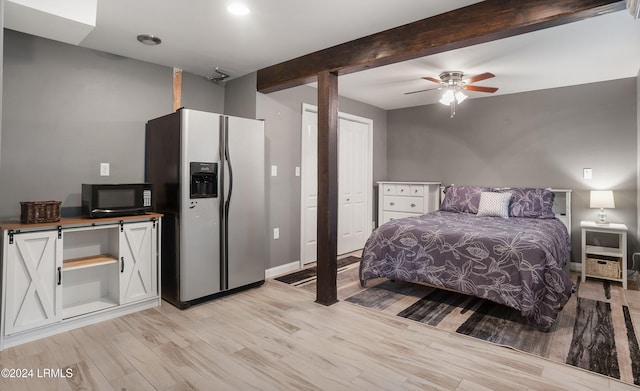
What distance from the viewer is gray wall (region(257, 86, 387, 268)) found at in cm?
392

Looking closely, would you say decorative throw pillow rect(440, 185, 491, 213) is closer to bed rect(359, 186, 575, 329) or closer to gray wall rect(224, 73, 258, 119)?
bed rect(359, 186, 575, 329)

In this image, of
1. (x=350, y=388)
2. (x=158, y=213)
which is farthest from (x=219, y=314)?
(x=350, y=388)

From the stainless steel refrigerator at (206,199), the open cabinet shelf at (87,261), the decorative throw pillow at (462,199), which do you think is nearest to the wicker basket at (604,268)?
the decorative throw pillow at (462,199)

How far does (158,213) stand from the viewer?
3.19 meters

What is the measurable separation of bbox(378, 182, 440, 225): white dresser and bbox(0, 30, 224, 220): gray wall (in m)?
3.32

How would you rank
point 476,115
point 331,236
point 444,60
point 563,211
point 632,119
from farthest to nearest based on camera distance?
point 476,115
point 563,211
point 632,119
point 444,60
point 331,236

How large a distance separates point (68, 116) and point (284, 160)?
2.08 m

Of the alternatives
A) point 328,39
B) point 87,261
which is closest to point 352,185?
point 328,39

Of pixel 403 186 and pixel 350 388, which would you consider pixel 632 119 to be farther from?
pixel 350 388

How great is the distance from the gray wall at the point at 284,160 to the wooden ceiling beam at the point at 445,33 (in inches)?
21.7

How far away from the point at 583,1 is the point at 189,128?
2836 mm

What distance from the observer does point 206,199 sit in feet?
10.1

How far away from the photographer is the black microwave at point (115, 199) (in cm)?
269

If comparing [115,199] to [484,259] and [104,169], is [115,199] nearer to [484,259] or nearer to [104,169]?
[104,169]
